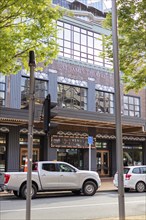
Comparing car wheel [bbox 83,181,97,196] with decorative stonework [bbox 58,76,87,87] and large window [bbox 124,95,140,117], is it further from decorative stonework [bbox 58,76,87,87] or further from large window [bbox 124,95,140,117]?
large window [bbox 124,95,140,117]

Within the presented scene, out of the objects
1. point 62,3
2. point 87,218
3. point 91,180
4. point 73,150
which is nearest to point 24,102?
point 73,150

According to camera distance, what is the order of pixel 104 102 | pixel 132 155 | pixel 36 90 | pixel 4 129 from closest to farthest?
pixel 4 129 < pixel 36 90 < pixel 104 102 < pixel 132 155

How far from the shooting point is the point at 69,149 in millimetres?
27641

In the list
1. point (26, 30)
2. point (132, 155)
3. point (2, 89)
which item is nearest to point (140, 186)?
point (2, 89)

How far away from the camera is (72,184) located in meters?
16.7

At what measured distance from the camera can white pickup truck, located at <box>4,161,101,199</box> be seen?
15430 mm

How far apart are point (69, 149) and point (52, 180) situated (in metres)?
11.3

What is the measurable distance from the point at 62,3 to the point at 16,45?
71.3ft

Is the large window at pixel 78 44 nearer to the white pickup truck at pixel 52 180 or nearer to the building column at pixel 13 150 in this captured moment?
the building column at pixel 13 150

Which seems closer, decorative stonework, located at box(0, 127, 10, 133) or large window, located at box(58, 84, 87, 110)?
decorative stonework, located at box(0, 127, 10, 133)

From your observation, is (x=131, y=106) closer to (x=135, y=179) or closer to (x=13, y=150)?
(x=13, y=150)

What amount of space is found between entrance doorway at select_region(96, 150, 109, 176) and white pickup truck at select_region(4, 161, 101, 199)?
1197 centimetres

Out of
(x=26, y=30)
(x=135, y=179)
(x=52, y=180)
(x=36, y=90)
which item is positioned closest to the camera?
(x=26, y=30)

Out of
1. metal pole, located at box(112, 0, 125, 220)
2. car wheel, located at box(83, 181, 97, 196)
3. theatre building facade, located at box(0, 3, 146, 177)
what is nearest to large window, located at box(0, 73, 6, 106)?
theatre building facade, located at box(0, 3, 146, 177)
